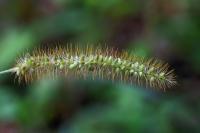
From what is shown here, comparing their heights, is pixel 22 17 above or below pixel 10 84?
above

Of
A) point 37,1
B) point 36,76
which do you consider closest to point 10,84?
point 37,1

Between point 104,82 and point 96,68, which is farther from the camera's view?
point 104,82

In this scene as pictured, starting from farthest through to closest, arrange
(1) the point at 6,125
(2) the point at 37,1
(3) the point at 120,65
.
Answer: (2) the point at 37,1 < (1) the point at 6,125 < (3) the point at 120,65

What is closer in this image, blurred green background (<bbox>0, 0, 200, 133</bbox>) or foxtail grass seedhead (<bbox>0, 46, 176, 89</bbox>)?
foxtail grass seedhead (<bbox>0, 46, 176, 89</bbox>)

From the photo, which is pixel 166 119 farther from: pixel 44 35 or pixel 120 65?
pixel 120 65
